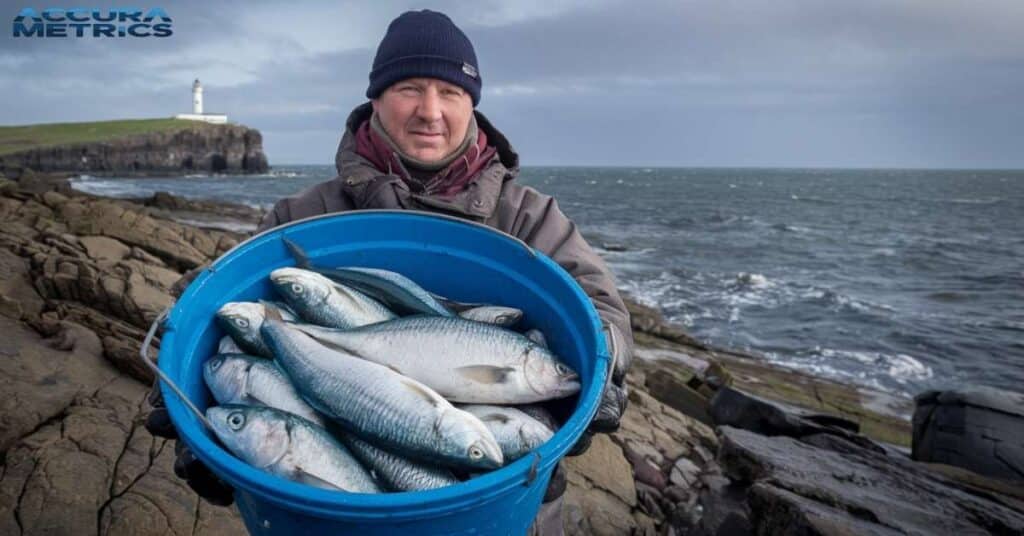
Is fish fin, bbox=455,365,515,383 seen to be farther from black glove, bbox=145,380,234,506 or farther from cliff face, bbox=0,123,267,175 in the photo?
cliff face, bbox=0,123,267,175

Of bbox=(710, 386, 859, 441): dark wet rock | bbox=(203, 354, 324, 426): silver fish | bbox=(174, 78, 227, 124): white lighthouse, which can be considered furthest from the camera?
bbox=(174, 78, 227, 124): white lighthouse

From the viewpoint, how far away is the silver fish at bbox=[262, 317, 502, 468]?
1.79 m

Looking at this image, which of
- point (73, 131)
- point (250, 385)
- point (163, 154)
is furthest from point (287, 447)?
point (73, 131)

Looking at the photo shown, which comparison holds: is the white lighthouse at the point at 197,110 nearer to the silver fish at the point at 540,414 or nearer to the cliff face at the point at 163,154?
the cliff face at the point at 163,154

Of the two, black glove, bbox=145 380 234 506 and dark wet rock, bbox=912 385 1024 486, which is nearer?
black glove, bbox=145 380 234 506

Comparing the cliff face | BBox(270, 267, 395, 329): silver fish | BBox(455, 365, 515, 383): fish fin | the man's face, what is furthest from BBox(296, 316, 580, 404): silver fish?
the cliff face

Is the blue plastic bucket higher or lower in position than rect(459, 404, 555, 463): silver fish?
higher

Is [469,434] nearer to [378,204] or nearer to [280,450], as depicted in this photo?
[280,450]

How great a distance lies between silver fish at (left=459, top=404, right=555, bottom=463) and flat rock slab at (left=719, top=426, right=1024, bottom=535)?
78.8 inches

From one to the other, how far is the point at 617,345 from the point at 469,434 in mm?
628

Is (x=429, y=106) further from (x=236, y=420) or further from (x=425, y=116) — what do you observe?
(x=236, y=420)

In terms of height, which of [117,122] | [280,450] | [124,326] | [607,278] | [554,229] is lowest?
[124,326]

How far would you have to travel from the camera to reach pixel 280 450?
1755 mm

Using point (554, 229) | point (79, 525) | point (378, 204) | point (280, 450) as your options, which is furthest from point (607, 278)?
point (79, 525)
